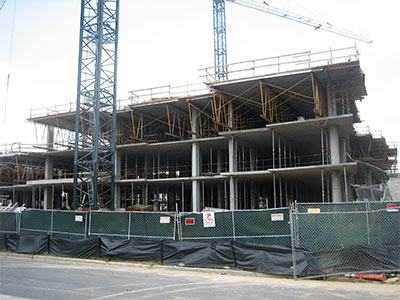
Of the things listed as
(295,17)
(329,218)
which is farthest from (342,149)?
(295,17)

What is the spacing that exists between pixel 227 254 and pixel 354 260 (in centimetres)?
400

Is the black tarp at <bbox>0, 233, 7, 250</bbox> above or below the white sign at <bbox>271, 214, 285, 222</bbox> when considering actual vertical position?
below

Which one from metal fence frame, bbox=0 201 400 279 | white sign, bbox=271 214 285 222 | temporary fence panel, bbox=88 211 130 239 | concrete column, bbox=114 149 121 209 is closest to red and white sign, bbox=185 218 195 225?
metal fence frame, bbox=0 201 400 279

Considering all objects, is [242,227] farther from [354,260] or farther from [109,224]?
[109,224]

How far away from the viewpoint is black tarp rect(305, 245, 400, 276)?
10.1 meters

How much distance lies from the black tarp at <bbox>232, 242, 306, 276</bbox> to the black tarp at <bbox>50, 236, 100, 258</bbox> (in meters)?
6.19

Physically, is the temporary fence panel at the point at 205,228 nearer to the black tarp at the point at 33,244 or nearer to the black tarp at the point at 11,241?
the black tarp at the point at 33,244

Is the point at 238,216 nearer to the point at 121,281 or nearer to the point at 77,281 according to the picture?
the point at 121,281

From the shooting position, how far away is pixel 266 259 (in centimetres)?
1170

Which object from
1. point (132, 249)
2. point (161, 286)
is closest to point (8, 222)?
point (132, 249)

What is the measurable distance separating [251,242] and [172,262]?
3032mm

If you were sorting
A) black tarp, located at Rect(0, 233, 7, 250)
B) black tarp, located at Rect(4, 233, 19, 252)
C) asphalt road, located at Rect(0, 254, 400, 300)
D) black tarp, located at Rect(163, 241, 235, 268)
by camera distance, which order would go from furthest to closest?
black tarp, located at Rect(0, 233, 7, 250), black tarp, located at Rect(4, 233, 19, 252), black tarp, located at Rect(163, 241, 235, 268), asphalt road, located at Rect(0, 254, 400, 300)

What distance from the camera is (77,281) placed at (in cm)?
1077

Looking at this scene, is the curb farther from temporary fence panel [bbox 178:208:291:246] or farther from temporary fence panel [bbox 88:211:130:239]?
temporary fence panel [bbox 88:211:130:239]
